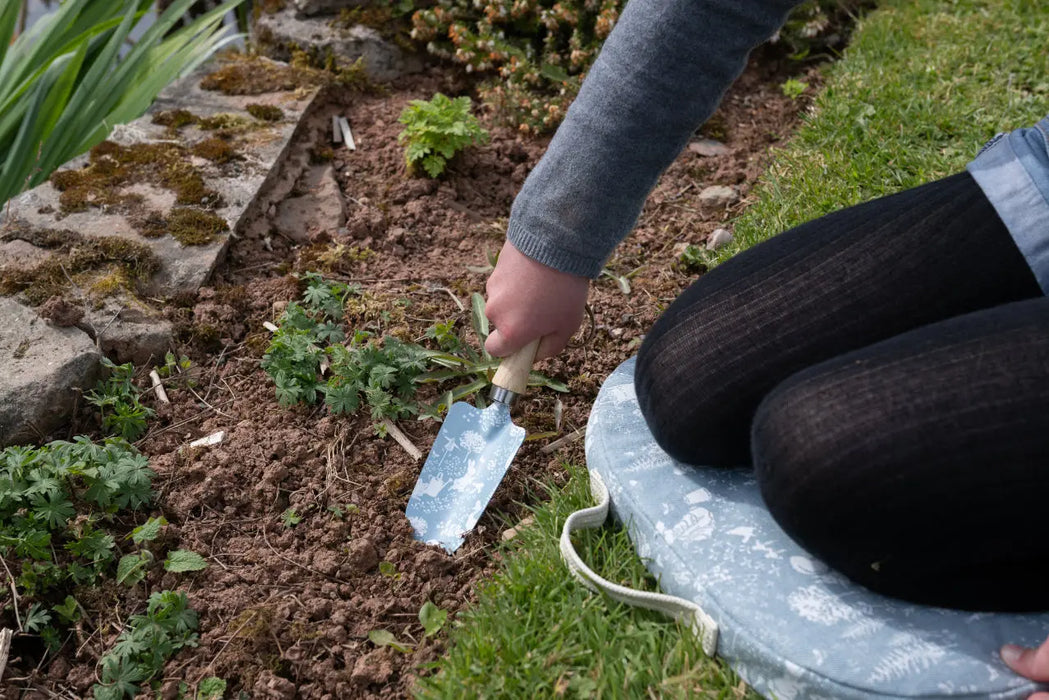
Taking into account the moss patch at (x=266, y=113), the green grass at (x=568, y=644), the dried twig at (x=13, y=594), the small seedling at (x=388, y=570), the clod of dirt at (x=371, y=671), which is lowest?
the dried twig at (x=13, y=594)

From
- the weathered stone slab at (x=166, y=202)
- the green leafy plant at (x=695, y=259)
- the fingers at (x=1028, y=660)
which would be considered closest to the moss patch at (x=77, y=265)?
the weathered stone slab at (x=166, y=202)

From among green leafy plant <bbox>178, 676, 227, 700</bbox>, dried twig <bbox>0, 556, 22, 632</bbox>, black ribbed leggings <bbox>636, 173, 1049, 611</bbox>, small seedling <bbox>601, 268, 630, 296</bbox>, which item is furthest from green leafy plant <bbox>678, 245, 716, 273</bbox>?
dried twig <bbox>0, 556, 22, 632</bbox>

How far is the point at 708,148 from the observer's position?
293 cm

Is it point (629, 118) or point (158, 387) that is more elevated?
point (629, 118)

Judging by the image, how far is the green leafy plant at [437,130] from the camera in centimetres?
260

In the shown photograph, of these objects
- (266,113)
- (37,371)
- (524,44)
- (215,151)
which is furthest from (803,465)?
(524,44)

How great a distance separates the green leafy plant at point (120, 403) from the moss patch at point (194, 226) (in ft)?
1.42

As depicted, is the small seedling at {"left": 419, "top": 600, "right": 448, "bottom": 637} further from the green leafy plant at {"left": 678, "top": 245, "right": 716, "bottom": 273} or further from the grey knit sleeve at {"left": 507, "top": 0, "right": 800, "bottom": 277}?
the green leafy plant at {"left": 678, "top": 245, "right": 716, "bottom": 273}

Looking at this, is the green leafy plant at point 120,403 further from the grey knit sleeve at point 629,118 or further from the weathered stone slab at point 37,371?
the grey knit sleeve at point 629,118

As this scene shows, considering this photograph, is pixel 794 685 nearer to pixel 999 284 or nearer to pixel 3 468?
pixel 999 284

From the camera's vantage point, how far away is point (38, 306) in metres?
2.16

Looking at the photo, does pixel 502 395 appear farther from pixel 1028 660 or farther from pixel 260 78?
pixel 260 78

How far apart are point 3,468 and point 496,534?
3.10 ft

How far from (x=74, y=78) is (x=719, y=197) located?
191 centimetres
